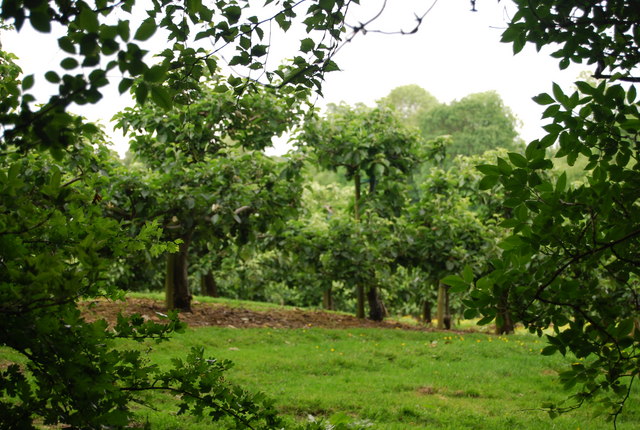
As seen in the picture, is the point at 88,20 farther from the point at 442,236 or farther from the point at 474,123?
the point at 474,123

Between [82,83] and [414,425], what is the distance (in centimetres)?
447

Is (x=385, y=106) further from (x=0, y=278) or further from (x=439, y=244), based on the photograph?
(x=0, y=278)

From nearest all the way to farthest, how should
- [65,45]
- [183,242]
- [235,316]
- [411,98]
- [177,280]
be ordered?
[65,45] → [183,242] → [177,280] → [235,316] → [411,98]

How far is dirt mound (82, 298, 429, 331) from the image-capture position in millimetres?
8961

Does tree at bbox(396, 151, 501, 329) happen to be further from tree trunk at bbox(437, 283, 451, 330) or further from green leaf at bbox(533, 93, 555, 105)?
green leaf at bbox(533, 93, 555, 105)

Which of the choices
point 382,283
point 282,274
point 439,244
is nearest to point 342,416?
point 439,244

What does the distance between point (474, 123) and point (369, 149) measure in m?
34.2

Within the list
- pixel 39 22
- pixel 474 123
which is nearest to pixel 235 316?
pixel 39 22

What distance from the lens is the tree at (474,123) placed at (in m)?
41.2

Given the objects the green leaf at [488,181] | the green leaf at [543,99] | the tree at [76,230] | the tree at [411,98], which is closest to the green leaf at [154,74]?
the tree at [76,230]

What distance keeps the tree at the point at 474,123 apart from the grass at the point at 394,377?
33.0 m

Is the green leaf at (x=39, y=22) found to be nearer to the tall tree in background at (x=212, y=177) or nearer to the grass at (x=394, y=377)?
the grass at (x=394, y=377)

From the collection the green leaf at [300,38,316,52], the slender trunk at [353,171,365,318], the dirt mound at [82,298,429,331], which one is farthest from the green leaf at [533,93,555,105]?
the slender trunk at [353,171,365,318]

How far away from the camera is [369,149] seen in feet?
35.6
